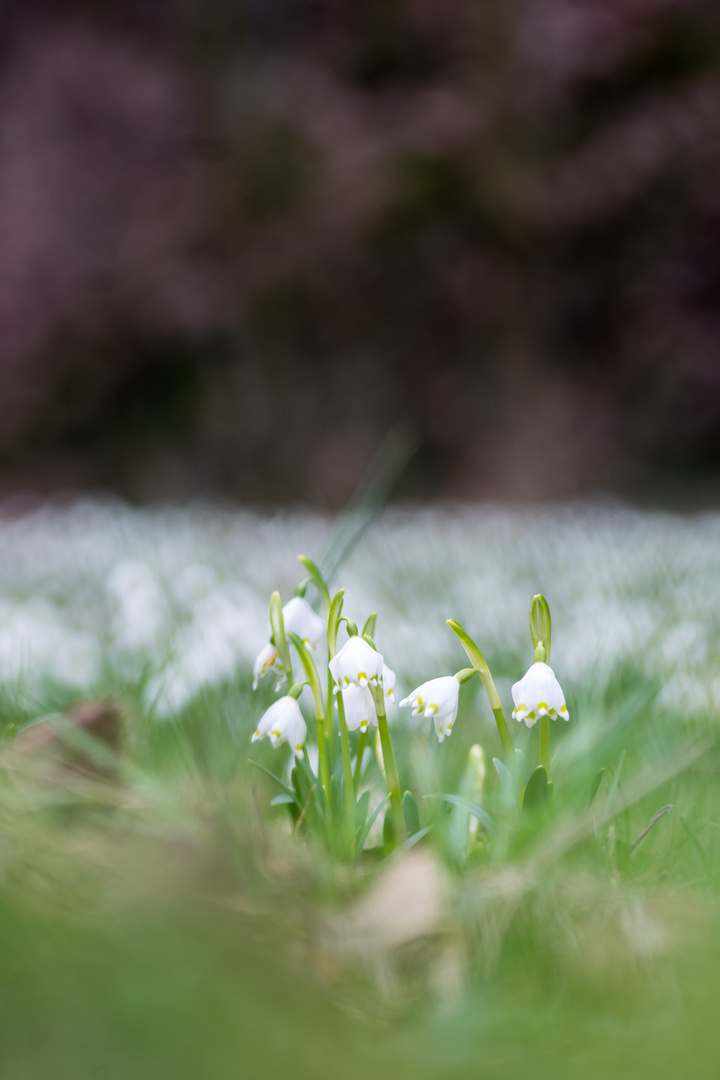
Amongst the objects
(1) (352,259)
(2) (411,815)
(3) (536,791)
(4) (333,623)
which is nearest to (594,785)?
(3) (536,791)

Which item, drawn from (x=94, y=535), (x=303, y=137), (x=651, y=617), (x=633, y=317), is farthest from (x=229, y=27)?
(x=651, y=617)

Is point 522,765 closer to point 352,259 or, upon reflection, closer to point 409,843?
point 409,843

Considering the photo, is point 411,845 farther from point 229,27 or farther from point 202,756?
point 229,27

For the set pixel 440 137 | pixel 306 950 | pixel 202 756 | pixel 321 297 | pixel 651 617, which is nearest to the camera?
pixel 306 950

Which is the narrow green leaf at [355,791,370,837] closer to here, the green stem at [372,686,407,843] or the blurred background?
the green stem at [372,686,407,843]

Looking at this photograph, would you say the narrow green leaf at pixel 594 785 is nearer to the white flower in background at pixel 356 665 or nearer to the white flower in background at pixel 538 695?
the white flower in background at pixel 538 695

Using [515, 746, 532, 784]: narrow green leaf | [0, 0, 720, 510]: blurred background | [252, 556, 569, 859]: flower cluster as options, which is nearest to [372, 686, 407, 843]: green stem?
[252, 556, 569, 859]: flower cluster
